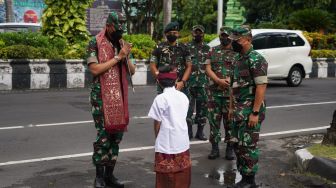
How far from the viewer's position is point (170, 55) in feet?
24.1

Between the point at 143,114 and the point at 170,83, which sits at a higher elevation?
the point at 170,83

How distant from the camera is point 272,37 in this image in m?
16.0

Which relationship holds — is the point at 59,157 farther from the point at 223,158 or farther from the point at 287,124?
the point at 287,124

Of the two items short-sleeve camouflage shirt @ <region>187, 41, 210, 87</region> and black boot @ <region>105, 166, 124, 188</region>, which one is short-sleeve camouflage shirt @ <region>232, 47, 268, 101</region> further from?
short-sleeve camouflage shirt @ <region>187, 41, 210, 87</region>

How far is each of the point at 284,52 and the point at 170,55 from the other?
9584 millimetres

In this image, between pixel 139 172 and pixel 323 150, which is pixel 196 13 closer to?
pixel 323 150

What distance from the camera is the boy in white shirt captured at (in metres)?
4.88

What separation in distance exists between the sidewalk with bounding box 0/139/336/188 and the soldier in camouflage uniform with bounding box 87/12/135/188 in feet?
1.42

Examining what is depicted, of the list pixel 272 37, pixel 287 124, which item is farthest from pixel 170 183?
pixel 272 37

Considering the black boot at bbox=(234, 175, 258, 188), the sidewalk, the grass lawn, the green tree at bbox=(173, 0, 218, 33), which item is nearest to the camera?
the black boot at bbox=(234, 175, 258, 188)

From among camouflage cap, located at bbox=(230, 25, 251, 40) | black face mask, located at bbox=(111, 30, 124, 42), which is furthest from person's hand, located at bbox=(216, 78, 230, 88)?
black face mask, located at bbox=(111, 30, 124, 42)

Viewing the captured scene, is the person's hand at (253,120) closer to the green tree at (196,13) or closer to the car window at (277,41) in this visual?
the car window at (277,41)

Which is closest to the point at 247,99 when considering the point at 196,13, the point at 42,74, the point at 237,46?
the point at 237,46

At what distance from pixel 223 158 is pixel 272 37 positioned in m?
9.34
